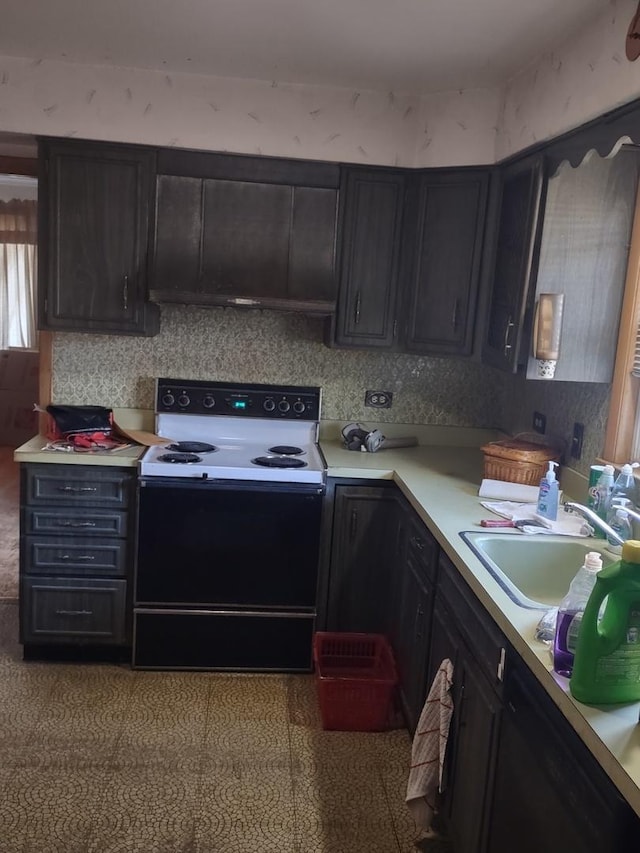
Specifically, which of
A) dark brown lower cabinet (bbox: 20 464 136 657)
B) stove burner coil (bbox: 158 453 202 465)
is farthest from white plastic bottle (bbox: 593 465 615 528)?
dark brown lower cabinet (bbox: 20 464 136 657)

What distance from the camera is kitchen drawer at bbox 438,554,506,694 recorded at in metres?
1.76

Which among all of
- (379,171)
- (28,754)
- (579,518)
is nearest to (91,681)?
(28,754)

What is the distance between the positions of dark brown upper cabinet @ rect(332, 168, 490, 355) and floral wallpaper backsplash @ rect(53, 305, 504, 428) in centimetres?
30

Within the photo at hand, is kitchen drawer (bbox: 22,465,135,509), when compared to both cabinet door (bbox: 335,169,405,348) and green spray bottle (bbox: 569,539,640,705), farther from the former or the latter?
green spray bottle (bbox: 569,539,640,705)

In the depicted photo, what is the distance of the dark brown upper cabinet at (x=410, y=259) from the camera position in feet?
10.4

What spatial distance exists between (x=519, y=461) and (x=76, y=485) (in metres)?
1.70

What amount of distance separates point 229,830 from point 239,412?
178 cm

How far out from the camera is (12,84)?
3.09 metres

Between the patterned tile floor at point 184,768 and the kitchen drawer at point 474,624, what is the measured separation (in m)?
0.72

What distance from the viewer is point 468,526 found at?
93.2 inches

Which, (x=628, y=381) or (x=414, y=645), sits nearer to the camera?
(x=628, y=381)

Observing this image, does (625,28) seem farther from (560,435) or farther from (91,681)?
(91,681)

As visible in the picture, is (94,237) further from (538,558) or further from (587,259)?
(538,558)

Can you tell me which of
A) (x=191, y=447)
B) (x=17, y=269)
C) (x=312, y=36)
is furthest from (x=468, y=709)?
(x=17, y=269)
